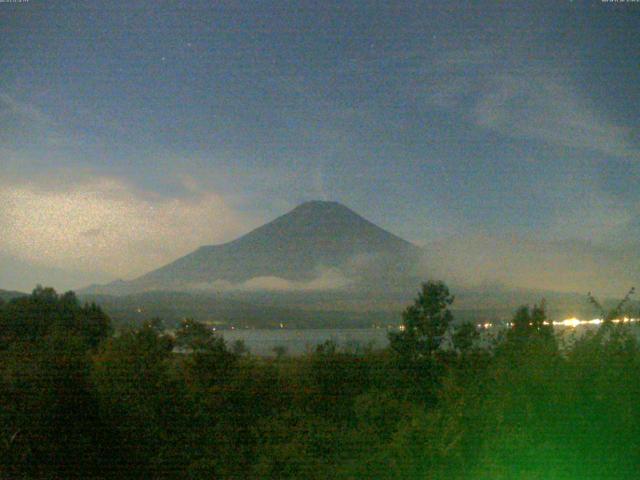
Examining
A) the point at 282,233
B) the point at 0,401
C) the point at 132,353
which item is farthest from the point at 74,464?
the point at 282,233

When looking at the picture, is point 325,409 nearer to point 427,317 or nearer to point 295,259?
point 427,317

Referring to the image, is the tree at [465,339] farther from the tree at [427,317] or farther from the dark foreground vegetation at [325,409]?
the tree at [427,317]

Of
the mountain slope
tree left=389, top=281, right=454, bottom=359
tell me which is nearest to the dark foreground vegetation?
tree left=389, top=281, right=454, bottom=359

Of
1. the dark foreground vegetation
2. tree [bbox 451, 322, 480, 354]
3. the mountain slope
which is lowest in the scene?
the dark foreground vegetation

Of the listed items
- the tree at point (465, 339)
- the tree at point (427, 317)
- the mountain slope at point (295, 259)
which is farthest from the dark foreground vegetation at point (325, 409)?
the mountain slope at point (295, 259)

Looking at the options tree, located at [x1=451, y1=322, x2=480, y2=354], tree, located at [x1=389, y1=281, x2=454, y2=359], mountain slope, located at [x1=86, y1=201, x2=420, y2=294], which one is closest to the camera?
tree, located at [x1=451, y1=322, x2=480, y2=354]

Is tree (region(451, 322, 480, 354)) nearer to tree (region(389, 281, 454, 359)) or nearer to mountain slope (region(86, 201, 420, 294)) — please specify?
tree (region(389, 281, 454, 359))
